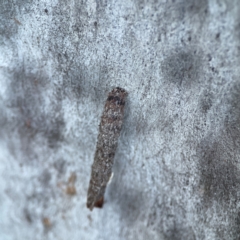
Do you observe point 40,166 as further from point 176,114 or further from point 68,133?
point 176,114

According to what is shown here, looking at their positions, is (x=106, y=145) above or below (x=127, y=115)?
below

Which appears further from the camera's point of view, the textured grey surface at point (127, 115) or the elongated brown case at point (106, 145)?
the elongated brown case at point (106, 145)

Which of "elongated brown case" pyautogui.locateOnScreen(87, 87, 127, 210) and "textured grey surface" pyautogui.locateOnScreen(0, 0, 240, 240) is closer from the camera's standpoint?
"textured grey surface" pyautogui.locateOnScreen(0, 0, 240, 240)

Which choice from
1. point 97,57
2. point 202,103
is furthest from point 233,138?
point 97,57

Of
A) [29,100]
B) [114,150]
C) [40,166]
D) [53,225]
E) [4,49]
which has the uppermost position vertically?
[4,49]
